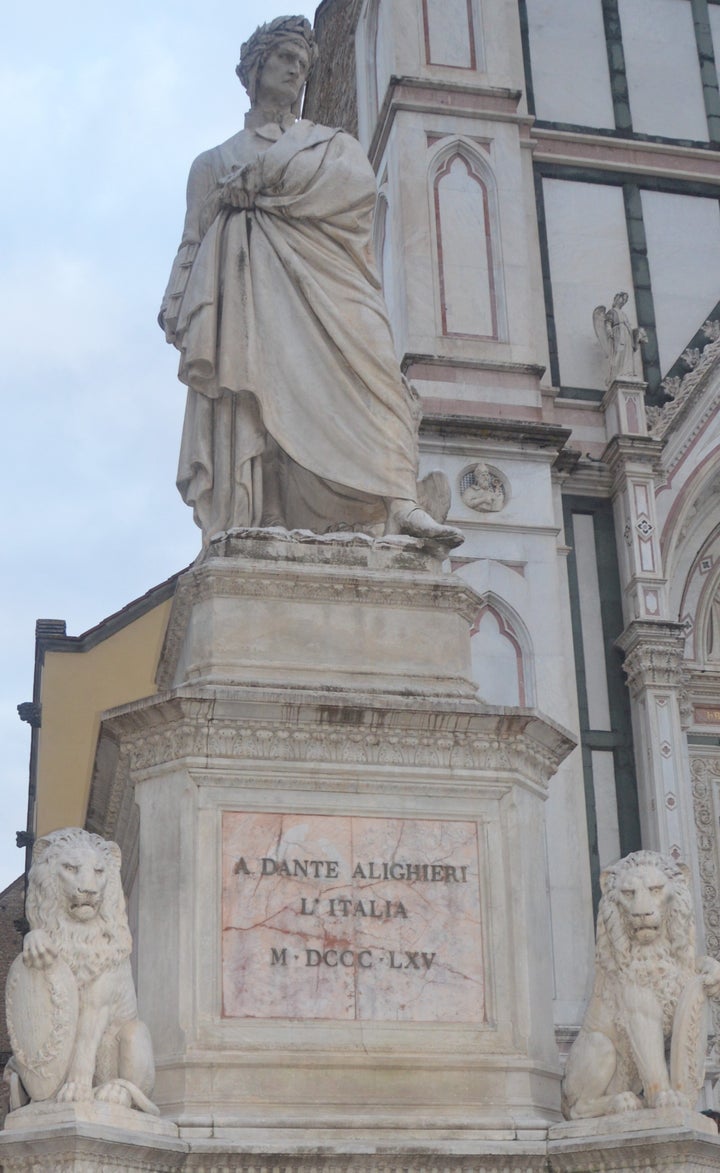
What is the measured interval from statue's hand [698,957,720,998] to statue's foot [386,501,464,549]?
201 centimetres

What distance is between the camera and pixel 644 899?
6.17 meters

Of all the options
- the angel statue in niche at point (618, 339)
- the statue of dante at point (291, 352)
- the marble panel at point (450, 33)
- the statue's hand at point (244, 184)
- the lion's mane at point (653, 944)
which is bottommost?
the lion's mane at point (653, 944)

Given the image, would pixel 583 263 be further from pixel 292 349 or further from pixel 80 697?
pixel 292 349

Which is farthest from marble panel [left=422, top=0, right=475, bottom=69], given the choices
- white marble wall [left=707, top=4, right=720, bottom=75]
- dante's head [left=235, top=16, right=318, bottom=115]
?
dante's head [left=235, top=16, right=318, bottom=115]

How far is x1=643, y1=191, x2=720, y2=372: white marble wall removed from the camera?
16.5 m

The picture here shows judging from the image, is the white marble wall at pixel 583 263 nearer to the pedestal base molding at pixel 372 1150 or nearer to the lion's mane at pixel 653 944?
the lion's mane at pixel 653 944

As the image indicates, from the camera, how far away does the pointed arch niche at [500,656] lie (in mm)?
14188

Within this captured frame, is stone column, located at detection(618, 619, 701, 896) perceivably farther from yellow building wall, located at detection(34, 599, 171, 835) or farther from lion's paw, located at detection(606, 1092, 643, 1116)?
lion's paw, located at detection(606, 1092, 643, 1116)

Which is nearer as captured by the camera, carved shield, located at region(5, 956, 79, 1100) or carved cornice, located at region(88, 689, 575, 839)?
carved shield, located at region(5, 956, 79, 1100)

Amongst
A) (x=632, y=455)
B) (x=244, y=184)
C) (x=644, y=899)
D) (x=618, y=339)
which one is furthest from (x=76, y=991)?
(x=618, y=339)

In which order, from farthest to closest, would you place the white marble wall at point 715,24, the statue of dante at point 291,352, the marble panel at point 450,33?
the white marble wall at point 715,24 < the marble panel at point 450,33 < the statue of dante at point 291,352

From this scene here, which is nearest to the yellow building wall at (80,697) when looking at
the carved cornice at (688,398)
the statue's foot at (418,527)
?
the carved cornice at (688,398)

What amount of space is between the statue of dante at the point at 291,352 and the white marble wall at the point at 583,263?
8.27 meters

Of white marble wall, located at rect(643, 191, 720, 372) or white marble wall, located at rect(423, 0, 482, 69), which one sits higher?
white marble wall, located at rect(423, 0, 482, 69)
